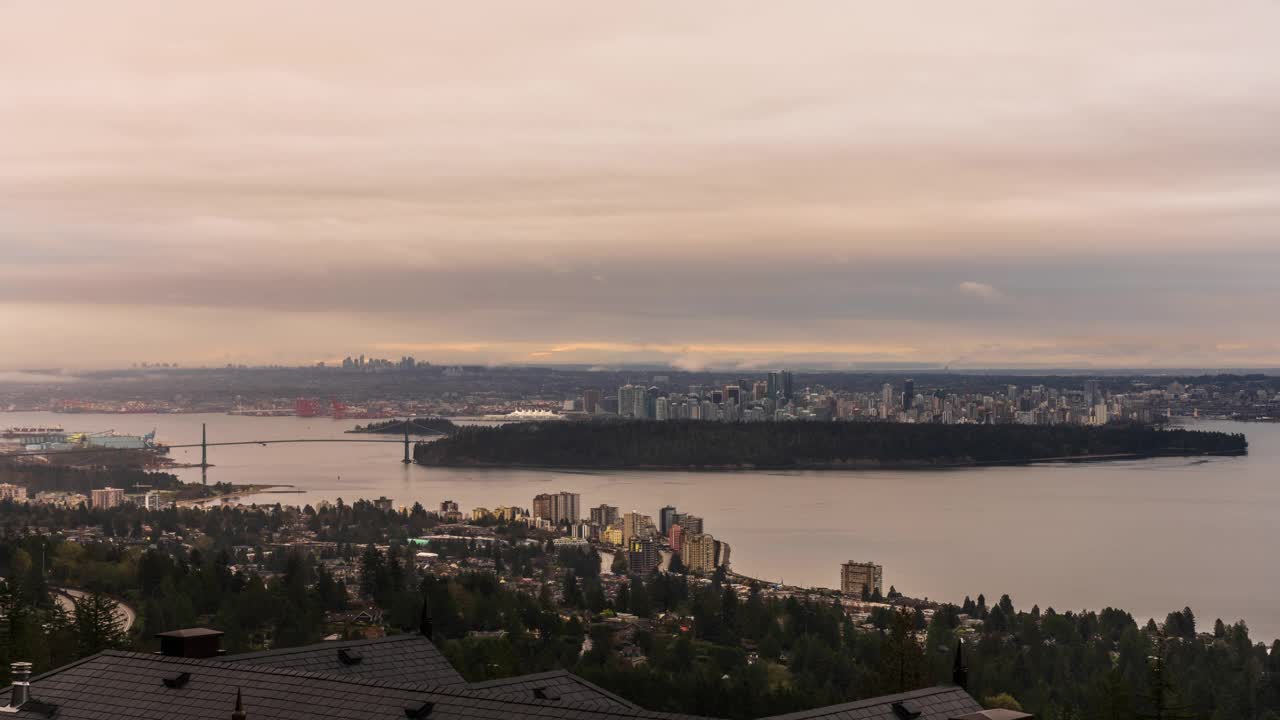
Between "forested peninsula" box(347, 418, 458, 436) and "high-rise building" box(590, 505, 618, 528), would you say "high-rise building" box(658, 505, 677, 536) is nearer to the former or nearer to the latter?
"high-rise building" box(590, 505, 618, 528)

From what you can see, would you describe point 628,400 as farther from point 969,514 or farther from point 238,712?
point 238,712

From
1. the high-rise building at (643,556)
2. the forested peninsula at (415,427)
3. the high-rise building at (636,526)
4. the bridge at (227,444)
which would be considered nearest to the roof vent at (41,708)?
the high-rise building at (643,556)

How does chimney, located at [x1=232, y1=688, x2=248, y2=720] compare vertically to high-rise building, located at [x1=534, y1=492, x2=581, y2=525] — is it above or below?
above

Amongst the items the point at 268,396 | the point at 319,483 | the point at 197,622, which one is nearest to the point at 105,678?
→ the point at 197,622

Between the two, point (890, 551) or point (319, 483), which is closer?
point (890, 551)

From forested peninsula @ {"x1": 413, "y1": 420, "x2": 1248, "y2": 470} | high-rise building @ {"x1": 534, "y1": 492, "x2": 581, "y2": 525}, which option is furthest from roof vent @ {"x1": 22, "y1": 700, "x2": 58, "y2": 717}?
forested peninsula @ {"x1": 413, "y1": 420, "x2": 1248, "y2": 470}

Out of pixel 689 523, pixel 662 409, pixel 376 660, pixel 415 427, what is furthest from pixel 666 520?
pixel 662 409

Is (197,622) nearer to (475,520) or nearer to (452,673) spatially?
(452,673)
